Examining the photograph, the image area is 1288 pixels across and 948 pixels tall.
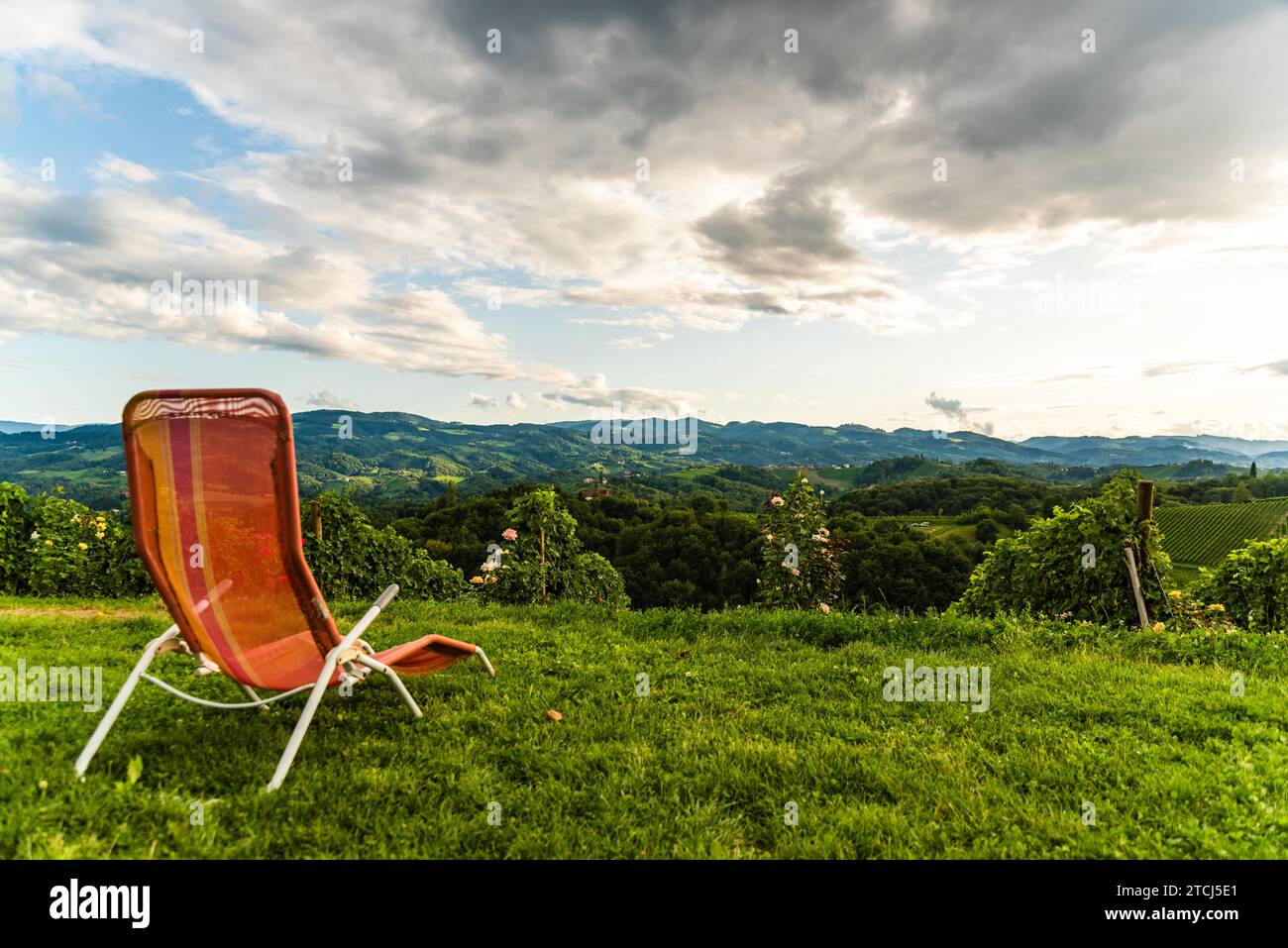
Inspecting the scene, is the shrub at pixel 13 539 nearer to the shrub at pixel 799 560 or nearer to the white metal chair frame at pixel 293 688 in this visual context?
the white metal chair frame at pixel 293 688

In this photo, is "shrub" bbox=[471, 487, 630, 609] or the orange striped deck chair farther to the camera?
"shrub" bbox=[471, 487, 630, 609]

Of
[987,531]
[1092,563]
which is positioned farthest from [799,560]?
[987,531]

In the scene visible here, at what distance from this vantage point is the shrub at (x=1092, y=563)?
650 centimetres

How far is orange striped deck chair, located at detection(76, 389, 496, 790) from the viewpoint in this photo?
119 inches

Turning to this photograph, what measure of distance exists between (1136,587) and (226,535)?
7.61 metres

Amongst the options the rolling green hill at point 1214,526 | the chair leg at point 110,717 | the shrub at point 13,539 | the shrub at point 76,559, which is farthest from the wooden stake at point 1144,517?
the rolling green hill at point 1214,526

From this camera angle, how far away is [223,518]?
10.3 ft

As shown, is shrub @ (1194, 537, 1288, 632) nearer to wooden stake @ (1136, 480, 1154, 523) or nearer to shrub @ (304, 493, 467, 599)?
wooden stake @ (1136, 480, 1154, 523)

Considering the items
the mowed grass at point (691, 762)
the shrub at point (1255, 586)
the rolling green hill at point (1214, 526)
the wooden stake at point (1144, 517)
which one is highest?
the wooden stake at point (1144, 517)

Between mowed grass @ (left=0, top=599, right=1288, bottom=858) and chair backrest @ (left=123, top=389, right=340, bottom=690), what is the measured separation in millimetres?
605

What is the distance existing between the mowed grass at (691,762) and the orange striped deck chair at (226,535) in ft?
1.48

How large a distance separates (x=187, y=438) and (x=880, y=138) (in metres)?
11.6

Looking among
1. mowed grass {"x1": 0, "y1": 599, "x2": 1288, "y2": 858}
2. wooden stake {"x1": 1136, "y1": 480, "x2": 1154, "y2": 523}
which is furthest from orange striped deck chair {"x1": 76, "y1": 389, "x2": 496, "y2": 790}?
wooden stake {"x1": 1136, "y1": 480, "x2": 1154, "y2": 523}
